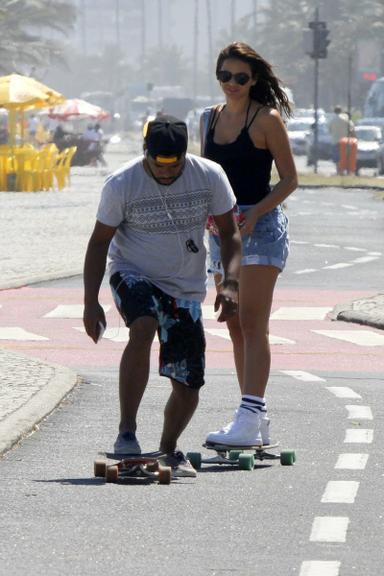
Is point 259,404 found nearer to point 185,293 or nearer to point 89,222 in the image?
point 185,293

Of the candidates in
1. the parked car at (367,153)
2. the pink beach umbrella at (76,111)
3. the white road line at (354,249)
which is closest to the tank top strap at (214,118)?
the white road line at (354,249)

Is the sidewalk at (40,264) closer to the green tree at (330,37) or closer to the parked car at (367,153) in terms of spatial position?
the parked car at (367,153)

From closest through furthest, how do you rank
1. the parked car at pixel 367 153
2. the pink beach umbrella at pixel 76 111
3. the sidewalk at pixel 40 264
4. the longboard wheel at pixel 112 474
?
the longboard wheel at pixel 112 474 < the sidewalk at pixel 40 264 < the parked car at pixel 367 153 < the pink beach umbrella at pixel 76 111

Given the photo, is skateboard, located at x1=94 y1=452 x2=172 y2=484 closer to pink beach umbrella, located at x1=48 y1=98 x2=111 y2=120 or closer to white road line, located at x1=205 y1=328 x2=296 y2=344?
white road line, located at x1=205 y1=328 x2=296 y2=344

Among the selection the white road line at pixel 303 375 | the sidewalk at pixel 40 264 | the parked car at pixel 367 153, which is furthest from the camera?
the parked car at pixel 367 153

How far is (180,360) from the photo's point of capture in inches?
323

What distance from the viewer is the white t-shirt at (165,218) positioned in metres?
8.02

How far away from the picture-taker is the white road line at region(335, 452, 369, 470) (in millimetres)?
8367

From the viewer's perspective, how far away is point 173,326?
8.20 meters

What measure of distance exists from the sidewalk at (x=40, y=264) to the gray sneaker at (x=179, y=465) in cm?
89

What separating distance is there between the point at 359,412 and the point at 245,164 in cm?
209

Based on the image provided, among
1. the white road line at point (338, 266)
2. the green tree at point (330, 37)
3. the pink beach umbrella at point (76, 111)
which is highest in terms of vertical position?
the white road line at point (338, 266)

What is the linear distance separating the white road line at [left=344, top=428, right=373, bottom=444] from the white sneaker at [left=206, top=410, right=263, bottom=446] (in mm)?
673

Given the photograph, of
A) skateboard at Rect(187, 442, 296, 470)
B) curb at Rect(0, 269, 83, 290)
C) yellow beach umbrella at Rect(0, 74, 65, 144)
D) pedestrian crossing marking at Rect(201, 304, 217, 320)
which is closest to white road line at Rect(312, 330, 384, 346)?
pedestrian crossing marking at Rect(201, 304, 217, 320)
